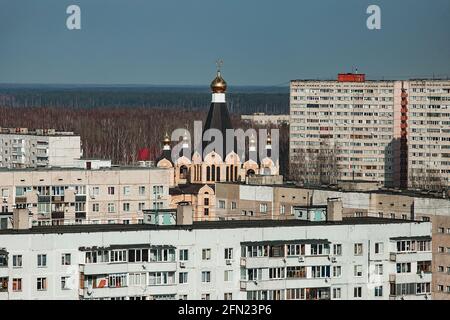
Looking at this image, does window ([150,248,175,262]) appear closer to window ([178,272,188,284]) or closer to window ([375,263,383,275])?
window ([178,272,188,284])

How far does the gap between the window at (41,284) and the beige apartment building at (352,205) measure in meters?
4.02

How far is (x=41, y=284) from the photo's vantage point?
16.1 metres

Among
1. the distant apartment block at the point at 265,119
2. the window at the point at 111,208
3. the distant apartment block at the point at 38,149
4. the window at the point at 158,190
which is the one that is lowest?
the window at the point at 111,208

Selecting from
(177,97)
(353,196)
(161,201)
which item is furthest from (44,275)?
(177,97)

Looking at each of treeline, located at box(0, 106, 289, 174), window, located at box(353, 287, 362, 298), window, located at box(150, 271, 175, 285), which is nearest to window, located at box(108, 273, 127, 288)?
window, located at box(150, 271, 175, 285)

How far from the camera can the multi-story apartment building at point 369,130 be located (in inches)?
2212

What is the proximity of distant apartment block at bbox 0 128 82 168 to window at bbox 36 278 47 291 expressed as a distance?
2281 cm

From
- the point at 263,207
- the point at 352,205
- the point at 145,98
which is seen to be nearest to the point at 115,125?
the point at 145,98

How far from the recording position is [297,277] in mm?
17578

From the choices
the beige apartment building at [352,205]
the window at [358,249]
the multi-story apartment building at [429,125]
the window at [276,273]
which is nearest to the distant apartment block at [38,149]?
the beige apartment building at [352,205]

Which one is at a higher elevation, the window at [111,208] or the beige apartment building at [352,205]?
the beige apartment building at [352,205]

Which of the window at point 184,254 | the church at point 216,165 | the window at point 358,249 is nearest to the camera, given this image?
the window at point 184,254

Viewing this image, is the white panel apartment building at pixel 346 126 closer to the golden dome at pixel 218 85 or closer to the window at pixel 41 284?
the golden dome at pixel 218 85

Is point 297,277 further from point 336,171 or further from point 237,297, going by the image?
point 336,171
